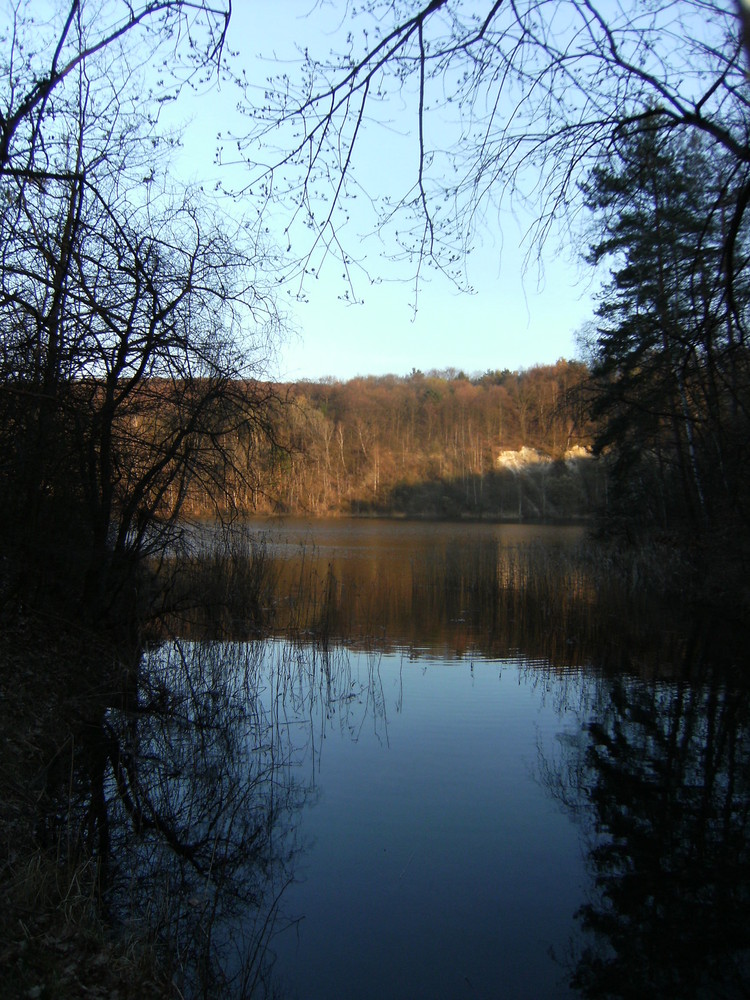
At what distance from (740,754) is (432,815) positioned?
309 centimetres

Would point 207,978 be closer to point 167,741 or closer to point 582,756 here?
point 167,741

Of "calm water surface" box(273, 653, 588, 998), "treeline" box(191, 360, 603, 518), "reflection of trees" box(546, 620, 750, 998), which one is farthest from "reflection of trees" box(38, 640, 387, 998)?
"treeline" box(191, 360, 603, 518)

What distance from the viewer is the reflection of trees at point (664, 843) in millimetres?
3969

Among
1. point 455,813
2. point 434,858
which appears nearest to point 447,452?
point 455,813

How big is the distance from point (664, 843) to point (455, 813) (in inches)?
56.0

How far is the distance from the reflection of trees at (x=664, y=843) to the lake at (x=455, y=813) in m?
0.02

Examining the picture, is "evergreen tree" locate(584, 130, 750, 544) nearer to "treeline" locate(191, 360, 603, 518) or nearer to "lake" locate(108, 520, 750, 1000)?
"lake" locate(108, 520, 750, 1000)

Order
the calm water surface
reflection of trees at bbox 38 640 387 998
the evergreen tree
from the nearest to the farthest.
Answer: the calm water surface < reflection of trees at bbox 38 640 387 998 < the evergreen tree

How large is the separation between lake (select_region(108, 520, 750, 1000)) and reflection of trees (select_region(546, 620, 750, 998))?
0.06 ft

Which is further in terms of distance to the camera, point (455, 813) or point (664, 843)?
point (455, 813)

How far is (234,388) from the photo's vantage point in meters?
9.52

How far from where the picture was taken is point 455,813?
229 inches

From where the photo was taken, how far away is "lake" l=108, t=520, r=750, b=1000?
4.02 m

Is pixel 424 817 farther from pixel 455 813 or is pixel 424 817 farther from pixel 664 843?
pixel 664 843
